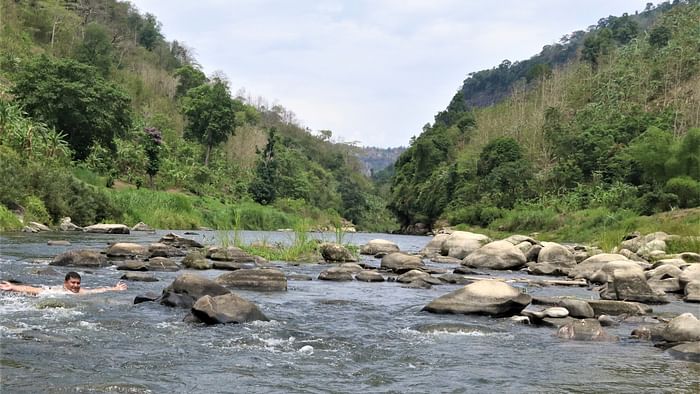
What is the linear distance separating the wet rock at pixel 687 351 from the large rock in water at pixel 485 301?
9.69 feet

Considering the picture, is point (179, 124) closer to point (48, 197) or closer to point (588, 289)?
point (48, 197)

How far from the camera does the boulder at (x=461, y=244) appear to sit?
24.9 meters

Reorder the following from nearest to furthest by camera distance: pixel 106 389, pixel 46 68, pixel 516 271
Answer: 1. pixel 106 389
2. pixel 516 271
3. pixel 46 68

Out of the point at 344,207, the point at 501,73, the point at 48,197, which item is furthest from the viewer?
the point at 501,73

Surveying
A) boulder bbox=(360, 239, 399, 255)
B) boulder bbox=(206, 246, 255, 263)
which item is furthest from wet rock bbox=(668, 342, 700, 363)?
boulder bbox=(360, 239, 399, 255)

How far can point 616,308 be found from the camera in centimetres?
1098

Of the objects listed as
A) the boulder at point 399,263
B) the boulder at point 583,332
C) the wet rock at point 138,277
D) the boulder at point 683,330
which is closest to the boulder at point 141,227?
the boulder at point 399,263

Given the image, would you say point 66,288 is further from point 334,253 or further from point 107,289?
point 334,253

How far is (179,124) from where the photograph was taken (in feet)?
264

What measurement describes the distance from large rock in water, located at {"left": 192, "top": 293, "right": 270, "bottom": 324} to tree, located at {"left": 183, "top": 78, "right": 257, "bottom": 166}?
195 feet

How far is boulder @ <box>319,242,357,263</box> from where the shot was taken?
20234 millimetres

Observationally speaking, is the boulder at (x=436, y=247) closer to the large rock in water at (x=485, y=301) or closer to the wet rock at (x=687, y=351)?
the large rock in water at (x=485, y=301)

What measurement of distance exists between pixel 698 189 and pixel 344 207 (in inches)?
2520

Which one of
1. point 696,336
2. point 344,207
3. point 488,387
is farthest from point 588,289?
point 344,207
